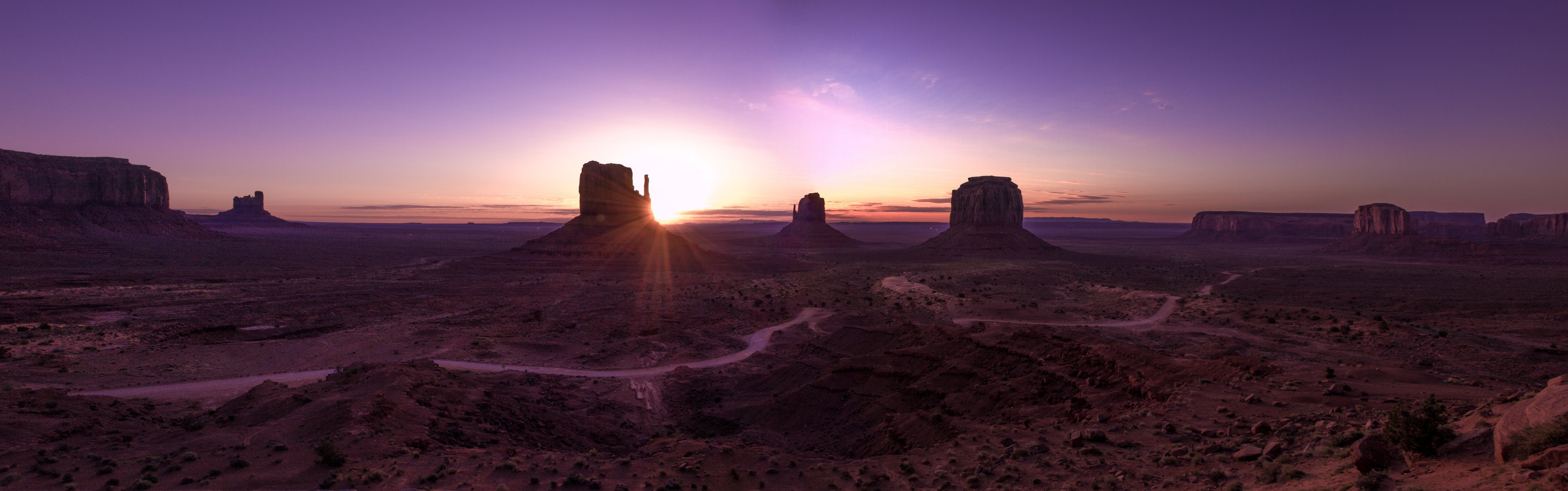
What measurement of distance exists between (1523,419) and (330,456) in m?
21.8

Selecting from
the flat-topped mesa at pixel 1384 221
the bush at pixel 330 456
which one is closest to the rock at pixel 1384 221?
the flat-topped mesa at pixel 1384 221

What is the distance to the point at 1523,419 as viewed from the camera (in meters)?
7.95

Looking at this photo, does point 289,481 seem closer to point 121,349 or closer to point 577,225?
point 121,349

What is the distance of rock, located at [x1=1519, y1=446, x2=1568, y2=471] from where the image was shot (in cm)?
678

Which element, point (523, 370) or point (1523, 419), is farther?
point (523, 370)

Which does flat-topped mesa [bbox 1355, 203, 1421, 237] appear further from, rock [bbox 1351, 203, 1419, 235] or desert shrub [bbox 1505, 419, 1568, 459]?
desert shrub [bbox 1505, 419, 1568, 459]

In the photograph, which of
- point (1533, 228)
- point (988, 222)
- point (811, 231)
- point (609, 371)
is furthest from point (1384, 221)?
point (609, 371)

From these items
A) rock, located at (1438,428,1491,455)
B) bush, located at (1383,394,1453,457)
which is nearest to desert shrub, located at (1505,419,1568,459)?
bush, located at (1383,394,1453,457)

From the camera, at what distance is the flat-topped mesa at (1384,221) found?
110562 millimetres

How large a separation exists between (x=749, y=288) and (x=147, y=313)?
45.2 m

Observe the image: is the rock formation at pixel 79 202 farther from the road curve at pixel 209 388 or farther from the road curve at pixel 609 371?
the road curve at pixel 609 371

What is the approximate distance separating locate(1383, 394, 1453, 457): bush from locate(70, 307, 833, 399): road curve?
24895 millimetres

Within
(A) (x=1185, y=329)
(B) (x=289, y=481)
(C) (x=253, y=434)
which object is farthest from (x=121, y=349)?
(A) (x=1185, y=329)

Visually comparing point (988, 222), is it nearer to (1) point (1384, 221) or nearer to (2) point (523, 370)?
(1) point (1384, 221)
